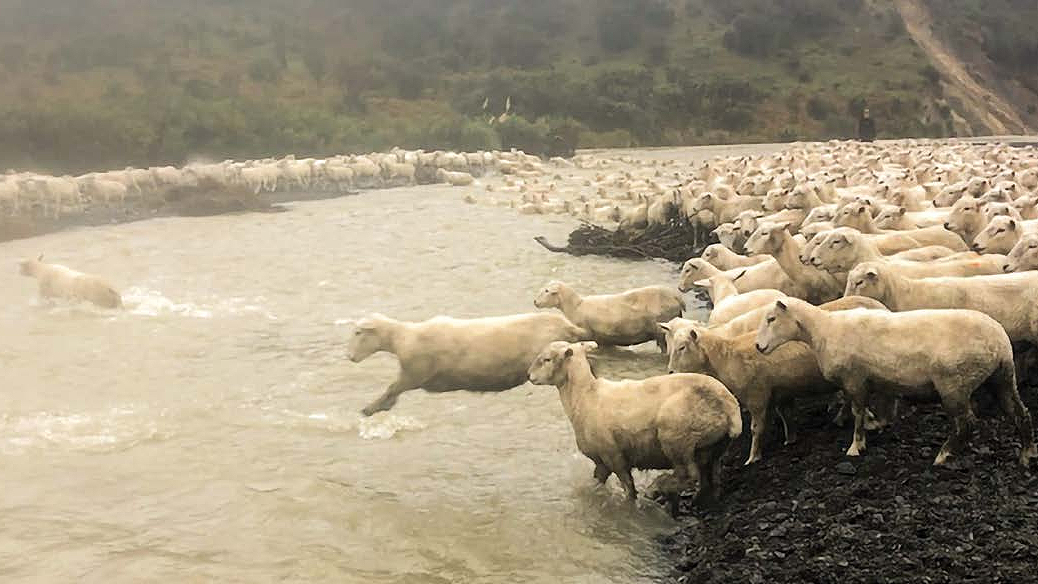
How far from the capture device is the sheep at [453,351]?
32.2ft

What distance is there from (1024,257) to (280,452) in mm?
7573

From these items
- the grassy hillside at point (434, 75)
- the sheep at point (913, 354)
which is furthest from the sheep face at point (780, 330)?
the grassy hillside at point (434, 75)

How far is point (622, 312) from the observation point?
40.1 feet

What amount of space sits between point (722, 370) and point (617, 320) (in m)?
4.05

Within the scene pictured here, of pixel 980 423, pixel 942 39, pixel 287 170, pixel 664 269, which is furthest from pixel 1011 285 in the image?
pixel 942 39

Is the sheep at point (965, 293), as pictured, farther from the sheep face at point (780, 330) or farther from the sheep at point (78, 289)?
the sheep at point (78, 289)

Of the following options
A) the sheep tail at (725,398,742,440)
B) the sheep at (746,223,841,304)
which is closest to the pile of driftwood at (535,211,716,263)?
the sheep at (746,223,841,304)

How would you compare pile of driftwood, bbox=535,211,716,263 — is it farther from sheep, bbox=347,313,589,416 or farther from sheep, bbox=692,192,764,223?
sheep, bbox=347,313,589,416

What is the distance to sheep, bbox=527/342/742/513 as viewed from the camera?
7.18 meters

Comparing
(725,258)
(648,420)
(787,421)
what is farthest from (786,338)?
(725,258)

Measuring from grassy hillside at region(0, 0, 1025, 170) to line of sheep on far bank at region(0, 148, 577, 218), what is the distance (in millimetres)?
6711

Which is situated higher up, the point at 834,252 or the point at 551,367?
the point at 834,252

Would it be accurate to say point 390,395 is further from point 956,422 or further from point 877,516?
point 956,422

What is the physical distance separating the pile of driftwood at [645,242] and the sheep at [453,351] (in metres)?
9.34
